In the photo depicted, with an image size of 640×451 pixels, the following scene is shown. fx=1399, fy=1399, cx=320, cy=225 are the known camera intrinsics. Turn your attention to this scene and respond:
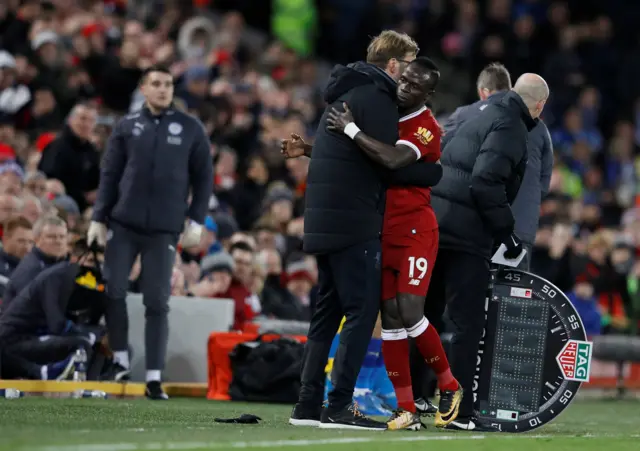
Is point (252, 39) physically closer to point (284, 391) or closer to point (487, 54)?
point (487, 54)

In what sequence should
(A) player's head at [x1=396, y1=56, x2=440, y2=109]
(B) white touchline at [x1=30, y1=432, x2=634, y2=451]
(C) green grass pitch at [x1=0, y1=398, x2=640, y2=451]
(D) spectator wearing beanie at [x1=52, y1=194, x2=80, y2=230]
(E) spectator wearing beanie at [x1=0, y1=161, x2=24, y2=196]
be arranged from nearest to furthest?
(B) white touchline at [x1=30, y1=432, x2=634, y2=451], (C) green grass pitch at [x1=0, y1=398, x2=640, y2=451], (A) player's head at [x1=396, y1=56, x2=440, y2=109], (D) spectator wearing beanie at [x1=52, y1=194, x2=80, y2=230], (E) spectator wearing beanie at [x1=0, y1=161, x2=24, y2=196]

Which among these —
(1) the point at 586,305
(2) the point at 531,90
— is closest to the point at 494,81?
(2) the point at 531,90

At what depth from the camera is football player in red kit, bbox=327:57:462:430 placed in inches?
338

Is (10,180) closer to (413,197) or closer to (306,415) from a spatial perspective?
(306,415)

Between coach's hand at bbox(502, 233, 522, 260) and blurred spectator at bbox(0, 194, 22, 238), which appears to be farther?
blurred spectator at bbox(0, 194, 22, 238)

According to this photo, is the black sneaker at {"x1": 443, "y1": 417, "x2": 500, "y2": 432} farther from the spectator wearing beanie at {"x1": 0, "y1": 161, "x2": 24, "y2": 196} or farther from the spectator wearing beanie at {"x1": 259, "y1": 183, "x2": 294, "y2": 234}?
the spectator wearing beanie at {"x1": 259, "y1": 183, "x2": 294, "y2": 234}

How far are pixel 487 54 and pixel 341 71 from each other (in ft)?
53.1

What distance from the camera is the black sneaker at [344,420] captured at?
331 inches

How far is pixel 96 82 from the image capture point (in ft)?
56.4

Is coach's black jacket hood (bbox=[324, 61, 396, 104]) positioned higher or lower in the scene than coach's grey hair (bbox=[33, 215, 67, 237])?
higher

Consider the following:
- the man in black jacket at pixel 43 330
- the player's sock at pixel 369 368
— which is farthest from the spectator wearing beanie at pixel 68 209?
the player's sock at pixel 369 368

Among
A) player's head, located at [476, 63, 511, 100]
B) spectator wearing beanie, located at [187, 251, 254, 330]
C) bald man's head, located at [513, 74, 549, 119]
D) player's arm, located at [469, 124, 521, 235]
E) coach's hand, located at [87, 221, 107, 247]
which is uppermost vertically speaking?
player's head, located at [476, 63, 511, 100]

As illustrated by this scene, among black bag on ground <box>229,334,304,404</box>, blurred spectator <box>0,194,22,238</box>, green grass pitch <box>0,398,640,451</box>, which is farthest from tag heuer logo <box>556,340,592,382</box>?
blurred spectator <box>0,194,22,238</box>

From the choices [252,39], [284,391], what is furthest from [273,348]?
[252,39]
